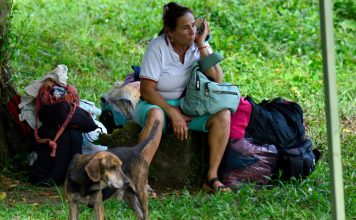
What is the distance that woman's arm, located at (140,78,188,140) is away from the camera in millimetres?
6980

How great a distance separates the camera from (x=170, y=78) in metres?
7.11

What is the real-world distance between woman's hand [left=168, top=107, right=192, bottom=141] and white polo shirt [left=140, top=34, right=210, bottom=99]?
21 centimetres

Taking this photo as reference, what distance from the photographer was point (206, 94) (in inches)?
273

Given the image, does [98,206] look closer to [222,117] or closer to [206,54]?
[222,117]

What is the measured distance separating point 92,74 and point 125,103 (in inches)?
108

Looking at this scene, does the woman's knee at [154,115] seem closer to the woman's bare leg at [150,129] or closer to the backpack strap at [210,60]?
the woman's bare leg at [150,129]

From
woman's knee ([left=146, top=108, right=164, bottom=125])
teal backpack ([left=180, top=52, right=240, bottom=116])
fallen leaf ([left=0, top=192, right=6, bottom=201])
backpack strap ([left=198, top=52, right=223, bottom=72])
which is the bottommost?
fallen leaf ([left=0, top=192, right=6, bottom=201])

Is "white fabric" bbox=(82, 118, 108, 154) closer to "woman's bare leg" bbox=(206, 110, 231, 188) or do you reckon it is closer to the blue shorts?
the blue shorts

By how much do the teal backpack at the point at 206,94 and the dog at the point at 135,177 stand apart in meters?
1.25

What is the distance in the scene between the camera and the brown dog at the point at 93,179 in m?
5.08

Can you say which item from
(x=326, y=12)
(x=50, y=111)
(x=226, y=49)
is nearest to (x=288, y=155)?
(x=50, y=111)

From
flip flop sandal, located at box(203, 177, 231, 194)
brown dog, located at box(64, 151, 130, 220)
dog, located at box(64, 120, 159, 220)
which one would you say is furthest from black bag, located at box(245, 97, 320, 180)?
brown dog, located at box(64, 151, 130, 220)

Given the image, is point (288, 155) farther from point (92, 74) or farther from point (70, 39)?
point (70, 39)

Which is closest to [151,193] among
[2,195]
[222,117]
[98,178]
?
[222,117]
